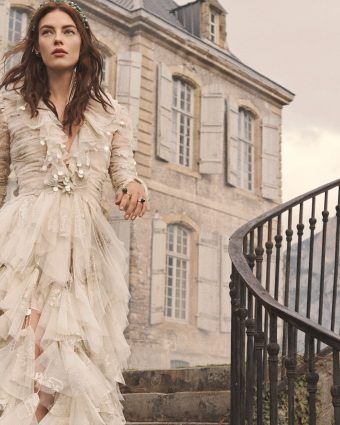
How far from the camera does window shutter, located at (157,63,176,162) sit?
12914 mm

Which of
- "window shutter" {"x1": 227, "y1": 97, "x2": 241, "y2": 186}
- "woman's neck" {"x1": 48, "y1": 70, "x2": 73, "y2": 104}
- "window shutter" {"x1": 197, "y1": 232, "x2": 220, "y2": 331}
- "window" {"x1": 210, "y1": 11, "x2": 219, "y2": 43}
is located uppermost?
"window" {"x1": 210, "y1": 11, "x2": 219, "y2": 43}

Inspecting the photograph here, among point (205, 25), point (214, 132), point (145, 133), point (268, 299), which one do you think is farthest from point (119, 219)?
point (268, 299)

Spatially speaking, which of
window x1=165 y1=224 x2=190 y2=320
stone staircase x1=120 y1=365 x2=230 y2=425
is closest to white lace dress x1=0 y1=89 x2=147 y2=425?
stone staircase x1=120 y1=365 x2=230 y2=425

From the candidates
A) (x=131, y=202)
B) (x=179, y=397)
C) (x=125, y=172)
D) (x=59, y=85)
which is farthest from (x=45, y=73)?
(x=179, y=397)

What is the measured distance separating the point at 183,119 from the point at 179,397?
10215 mm

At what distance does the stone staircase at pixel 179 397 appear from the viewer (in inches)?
167

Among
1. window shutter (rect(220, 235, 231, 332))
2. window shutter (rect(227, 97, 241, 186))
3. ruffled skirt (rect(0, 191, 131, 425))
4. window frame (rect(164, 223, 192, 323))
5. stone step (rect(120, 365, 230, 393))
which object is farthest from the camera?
window shutter (rect(227, 97, 241, 186))

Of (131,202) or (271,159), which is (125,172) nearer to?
(131,202)

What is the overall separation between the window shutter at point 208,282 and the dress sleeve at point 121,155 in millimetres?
11017

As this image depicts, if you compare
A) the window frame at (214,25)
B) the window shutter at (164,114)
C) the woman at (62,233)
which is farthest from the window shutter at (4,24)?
the woman at (62,233)

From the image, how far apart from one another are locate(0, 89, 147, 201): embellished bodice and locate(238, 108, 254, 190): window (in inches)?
506

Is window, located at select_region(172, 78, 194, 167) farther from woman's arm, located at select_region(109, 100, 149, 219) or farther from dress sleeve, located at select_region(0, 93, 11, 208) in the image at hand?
dress sleeve, located at select_region(0, 93, 11, 208)

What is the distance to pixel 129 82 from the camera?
41.0 feet

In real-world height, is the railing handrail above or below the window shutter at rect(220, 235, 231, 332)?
below
